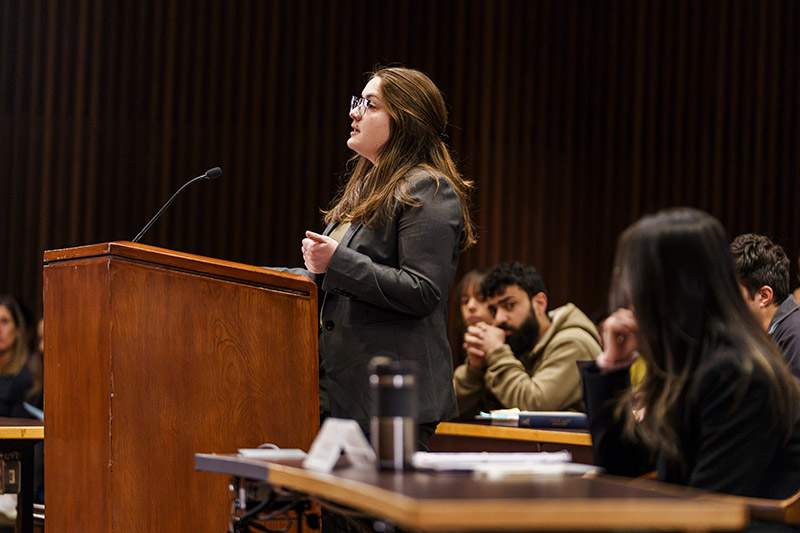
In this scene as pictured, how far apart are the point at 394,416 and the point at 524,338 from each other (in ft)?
9.83

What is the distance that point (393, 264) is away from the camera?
2.23 meters

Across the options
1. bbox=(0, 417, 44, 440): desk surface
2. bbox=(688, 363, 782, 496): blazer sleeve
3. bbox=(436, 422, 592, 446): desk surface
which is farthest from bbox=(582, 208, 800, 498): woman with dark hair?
bbox=(0, 417, 44, 440): desk surface

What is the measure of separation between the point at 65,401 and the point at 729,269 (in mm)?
1348

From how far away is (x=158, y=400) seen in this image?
202 centimetres

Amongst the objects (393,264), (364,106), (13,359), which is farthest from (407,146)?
(13,359)

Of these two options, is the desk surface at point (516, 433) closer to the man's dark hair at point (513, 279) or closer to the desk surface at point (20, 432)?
the man's dark hair at point (513, 279)

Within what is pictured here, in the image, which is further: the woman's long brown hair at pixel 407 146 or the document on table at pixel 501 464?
the woman's long brown hair at pixel 407 146

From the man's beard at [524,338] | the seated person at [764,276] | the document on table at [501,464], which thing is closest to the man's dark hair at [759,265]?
the seated person at [764,276]

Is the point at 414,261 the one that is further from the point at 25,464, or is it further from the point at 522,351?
the point at 522,351

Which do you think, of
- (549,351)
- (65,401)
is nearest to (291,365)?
(65,401)

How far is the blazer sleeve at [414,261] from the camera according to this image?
6.82 ft

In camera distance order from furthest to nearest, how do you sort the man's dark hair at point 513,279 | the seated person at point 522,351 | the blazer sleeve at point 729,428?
the man's dark hair at point 513,279, the seated person at point 522,351, the blazer sleeve at point 729,428

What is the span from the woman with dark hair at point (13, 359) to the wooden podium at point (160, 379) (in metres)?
2.41

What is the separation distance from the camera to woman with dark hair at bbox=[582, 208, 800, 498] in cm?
142
